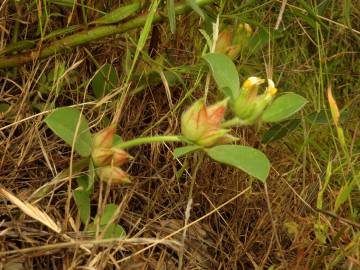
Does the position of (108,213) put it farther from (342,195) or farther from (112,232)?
(342,195)

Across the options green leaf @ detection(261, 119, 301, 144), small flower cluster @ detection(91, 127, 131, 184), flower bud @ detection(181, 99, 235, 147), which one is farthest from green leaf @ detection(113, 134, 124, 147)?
green leaf @ detection(261, 119, 301, 144)

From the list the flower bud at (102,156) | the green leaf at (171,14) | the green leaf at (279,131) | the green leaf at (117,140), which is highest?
the green leaf at (171,14)

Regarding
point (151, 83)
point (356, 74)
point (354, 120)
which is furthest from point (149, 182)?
point (356, 74)

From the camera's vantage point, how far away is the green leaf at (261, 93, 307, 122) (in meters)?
1.10

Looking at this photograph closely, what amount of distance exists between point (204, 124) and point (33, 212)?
29 cm

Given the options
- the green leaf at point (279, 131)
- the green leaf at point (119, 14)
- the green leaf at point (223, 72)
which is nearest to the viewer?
the green leaf at point (223, 72)

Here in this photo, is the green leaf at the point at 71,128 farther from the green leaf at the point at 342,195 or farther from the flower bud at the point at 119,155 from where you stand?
the green leaf at the point at 342,195

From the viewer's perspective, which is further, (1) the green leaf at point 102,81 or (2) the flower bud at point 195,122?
(1) the green leaf at point 102,81

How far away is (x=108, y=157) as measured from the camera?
110 centimetres

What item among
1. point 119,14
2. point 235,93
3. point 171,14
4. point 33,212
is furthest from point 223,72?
point 33,212

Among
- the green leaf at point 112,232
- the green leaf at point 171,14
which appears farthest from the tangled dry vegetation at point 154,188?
the green leaf at point 171,14

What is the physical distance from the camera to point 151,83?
4.55 feet

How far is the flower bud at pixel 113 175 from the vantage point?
1.10 metres

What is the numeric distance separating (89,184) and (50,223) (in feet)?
0.28
